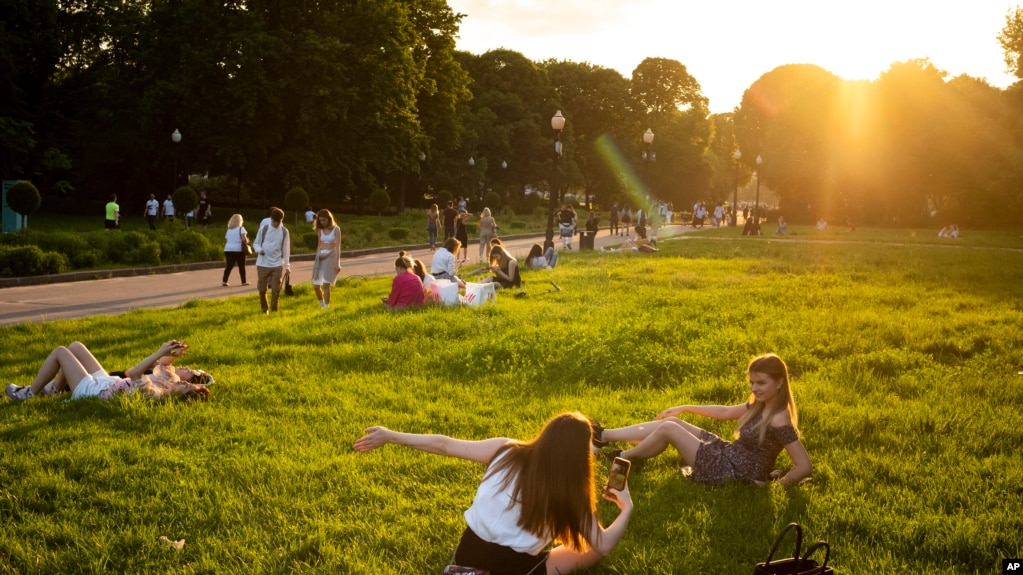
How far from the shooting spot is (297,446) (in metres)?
6.36

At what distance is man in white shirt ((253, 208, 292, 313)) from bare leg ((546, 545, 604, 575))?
10428mm

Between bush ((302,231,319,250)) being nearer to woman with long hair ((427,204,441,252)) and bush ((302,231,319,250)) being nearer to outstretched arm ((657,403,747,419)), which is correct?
woman with long hair ((427,204,441,252))

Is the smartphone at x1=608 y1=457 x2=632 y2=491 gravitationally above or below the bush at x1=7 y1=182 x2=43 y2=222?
below

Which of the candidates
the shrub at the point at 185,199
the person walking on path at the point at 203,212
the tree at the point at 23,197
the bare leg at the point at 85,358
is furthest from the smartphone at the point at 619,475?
the person walking on path at the point at 203,212

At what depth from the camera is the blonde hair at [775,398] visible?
5.43m

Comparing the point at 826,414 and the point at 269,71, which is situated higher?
the point at 269,71

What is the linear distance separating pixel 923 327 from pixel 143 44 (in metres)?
39.2

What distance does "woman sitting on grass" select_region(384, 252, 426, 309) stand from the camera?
→ 13.3m

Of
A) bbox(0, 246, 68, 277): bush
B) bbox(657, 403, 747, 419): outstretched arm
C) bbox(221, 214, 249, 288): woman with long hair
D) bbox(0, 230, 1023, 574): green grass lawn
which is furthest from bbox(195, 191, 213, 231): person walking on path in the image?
bbox(657, 403, 747, 419): outstretched arm

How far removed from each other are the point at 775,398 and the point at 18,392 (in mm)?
6756

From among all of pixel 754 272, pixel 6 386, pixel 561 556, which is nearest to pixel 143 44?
pixel 754 272

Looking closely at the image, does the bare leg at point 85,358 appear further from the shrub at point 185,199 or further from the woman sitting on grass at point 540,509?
the shrub at point 185,199

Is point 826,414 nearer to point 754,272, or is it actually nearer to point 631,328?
point 631,328

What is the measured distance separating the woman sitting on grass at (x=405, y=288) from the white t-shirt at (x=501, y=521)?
31.1 feet
